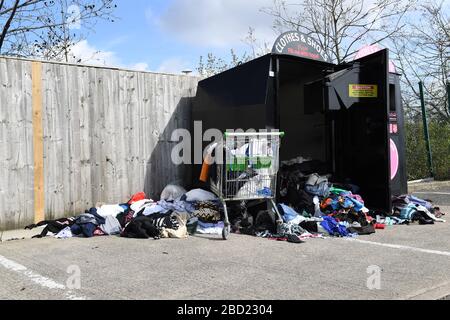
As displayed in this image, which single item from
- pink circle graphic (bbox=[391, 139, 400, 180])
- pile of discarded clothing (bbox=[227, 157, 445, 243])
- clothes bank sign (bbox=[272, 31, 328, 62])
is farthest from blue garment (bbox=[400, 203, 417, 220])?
clothes bank sign (bbox=[272, 31, 328, 62])

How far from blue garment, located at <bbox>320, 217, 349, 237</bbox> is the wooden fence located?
316 centimetres

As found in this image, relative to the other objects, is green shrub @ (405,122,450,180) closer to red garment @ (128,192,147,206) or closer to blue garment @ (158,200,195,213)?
blue garment @ (158,200,195,213)

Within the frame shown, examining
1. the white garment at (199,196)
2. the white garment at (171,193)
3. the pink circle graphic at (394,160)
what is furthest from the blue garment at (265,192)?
the pink circle graphic at (394,160)

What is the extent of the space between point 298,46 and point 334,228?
315cm

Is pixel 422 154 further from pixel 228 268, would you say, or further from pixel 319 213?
pixel 228 268

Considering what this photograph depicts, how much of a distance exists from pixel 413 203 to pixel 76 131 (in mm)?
5810

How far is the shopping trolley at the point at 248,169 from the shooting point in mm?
7051

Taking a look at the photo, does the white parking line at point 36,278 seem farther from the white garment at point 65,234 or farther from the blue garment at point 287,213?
the blue garment at point 287,213

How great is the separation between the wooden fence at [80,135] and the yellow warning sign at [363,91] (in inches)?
121

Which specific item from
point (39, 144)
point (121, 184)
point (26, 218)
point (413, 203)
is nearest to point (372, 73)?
point (413, 203)

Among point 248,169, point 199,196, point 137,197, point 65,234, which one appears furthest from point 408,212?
point 65,234

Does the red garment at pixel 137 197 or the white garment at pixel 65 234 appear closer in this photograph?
the white garment at pixel 65 234
